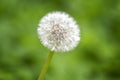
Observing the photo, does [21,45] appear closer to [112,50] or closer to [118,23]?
[112,50]

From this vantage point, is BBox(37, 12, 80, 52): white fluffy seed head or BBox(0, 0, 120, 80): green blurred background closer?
BBox(37, 12, 80, 52): white fluffy seed head

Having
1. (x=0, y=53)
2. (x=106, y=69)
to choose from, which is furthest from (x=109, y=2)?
(x=0, y=53)

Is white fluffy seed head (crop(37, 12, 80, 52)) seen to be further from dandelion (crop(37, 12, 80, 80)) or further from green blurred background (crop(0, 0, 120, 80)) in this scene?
green blurred background (crop(0, 0, 120, 80))

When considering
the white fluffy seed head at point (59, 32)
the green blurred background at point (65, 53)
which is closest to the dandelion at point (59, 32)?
the white fluffy seed head at point (59, 32)

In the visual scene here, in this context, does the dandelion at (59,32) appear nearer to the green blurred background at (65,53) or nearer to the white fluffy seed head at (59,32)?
the white fluffy seed head at (59,32)

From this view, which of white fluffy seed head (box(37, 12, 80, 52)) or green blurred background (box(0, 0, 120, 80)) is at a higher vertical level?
green blurred background (box(0, 0, 120, 80))

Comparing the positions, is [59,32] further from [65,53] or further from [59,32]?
[65,53]

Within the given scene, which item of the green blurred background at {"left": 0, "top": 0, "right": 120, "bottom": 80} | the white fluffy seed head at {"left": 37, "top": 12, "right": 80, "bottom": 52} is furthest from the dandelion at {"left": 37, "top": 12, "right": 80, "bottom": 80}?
the green blurred background at {"left": 0, "top": 0, "right": 120, "bottom": 80}
